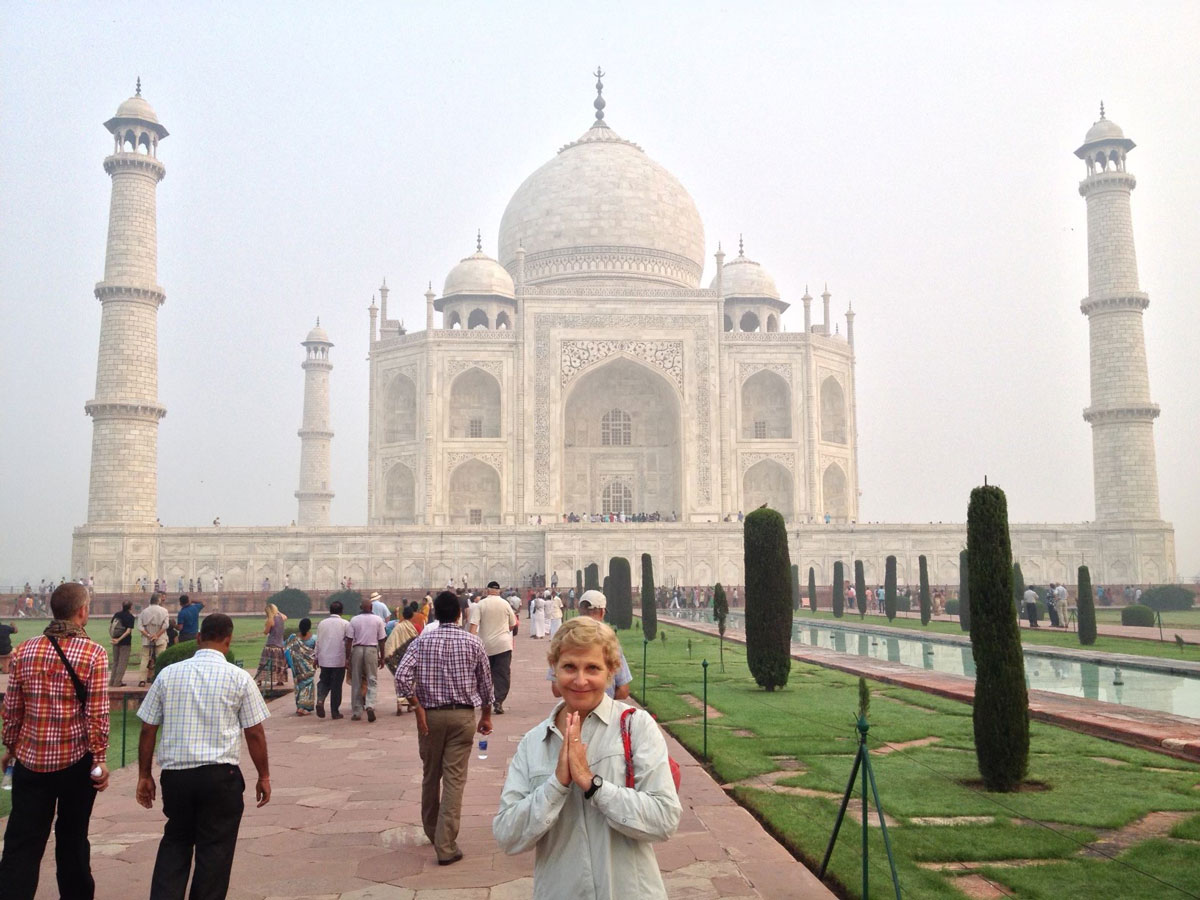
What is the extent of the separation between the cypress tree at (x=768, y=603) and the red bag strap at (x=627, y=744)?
6525 mm

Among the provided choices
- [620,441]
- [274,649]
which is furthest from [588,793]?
[620,441]

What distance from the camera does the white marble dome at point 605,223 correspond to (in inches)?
1302

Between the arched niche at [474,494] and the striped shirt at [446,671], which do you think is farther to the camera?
the arched niche at [474,494]

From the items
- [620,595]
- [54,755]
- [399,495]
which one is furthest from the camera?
[399,495]

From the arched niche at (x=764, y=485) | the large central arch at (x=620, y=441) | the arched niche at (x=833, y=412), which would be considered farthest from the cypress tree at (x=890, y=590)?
the arched niche at (x=833, y=412)

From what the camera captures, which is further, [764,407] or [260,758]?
[764,407]

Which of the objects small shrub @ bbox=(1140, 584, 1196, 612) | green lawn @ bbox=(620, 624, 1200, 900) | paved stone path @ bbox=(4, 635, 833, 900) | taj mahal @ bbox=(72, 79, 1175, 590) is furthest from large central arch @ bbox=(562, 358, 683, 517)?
paved stone path @ bbox=(4, 635, 833, 900)

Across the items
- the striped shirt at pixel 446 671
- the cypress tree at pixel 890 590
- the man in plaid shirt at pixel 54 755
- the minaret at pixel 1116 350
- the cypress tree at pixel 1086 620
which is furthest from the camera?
the minaret at pixel 1116 350

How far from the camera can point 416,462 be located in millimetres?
29375

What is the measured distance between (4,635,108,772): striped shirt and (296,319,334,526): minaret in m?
33.5

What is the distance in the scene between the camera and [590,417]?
1253 inches

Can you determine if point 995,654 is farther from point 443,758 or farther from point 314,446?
point 314,446

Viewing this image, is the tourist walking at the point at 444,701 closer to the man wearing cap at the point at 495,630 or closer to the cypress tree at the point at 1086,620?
the man wearing cap at the point at 495,630

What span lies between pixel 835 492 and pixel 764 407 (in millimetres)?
3234
